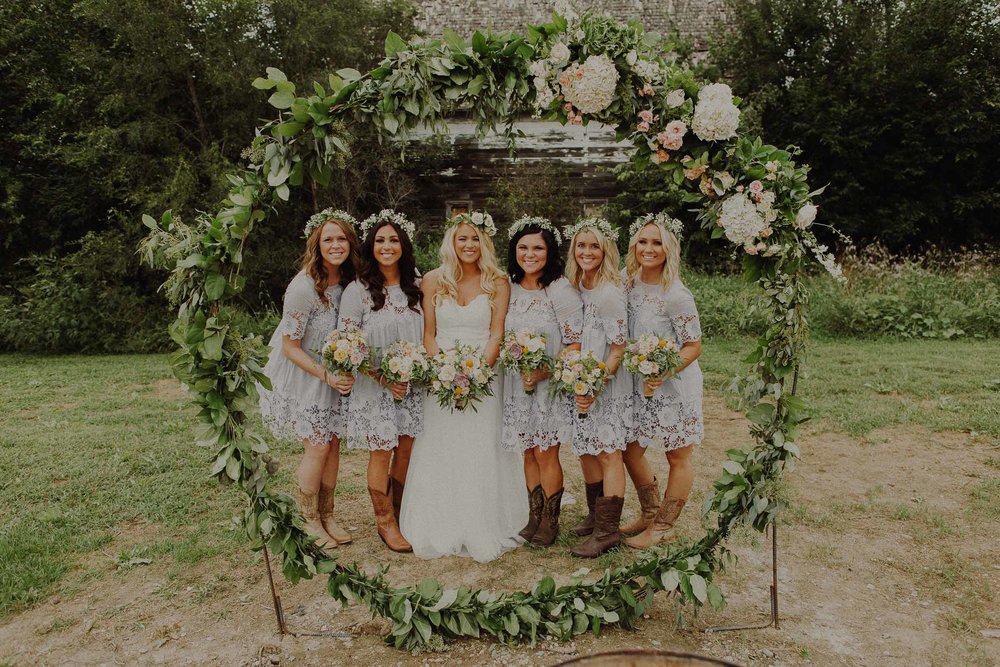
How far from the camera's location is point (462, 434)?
4961 millimetres

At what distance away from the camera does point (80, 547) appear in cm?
502

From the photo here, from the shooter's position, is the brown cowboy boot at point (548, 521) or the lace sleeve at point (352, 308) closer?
the lace sleeve at point (352, 308)

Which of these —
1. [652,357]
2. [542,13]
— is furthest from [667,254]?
[542,13]

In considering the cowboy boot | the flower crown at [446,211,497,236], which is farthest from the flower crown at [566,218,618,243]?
the cowboy boot

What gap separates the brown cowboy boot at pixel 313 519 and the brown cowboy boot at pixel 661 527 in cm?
218

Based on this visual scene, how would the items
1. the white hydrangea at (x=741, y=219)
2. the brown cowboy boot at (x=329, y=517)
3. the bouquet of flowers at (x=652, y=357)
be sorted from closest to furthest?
the white hydrangea at (x=741, y=219)
the bouquet of flowers at (x=652, y=357)
the brown cowboy boot at (x=329, y=517)

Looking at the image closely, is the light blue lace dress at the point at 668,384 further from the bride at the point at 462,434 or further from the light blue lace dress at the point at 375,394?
the light blue lace dress at the point at 375,394

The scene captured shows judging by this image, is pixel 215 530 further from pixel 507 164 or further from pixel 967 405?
pixel 507 164

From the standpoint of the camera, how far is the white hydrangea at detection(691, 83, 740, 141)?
11.7ft

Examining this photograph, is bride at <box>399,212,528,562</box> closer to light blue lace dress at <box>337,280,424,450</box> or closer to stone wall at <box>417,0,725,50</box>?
light blue lace dress at <box>337,280,424,450</box>

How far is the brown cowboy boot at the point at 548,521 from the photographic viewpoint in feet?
16.3

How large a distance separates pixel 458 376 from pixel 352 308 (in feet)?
2.98

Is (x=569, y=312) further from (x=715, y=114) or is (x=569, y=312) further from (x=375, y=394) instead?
(x=715, y=114)

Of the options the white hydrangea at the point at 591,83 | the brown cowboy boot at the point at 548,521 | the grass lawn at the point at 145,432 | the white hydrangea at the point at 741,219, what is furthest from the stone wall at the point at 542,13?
the white hydrangea at the point at 741,219
